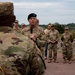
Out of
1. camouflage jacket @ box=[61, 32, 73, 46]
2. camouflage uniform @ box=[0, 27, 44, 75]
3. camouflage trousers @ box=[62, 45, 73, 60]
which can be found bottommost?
camouflage trousers @ box=[62, 45, 73, 60]

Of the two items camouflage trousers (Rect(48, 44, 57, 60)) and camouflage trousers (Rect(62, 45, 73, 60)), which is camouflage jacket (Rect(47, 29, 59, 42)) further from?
camouflage trousers (Rect(62, 45, 73, 60))

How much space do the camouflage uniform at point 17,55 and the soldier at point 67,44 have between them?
50.7 ft

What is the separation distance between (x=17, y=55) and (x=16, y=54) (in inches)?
0.5

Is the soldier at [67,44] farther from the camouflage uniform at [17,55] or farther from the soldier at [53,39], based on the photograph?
the camouflage uniform at [17,55]

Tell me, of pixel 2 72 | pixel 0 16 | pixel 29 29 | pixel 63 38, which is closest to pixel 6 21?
pixel 0 16

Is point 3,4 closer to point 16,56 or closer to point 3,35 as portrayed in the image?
point 3,35

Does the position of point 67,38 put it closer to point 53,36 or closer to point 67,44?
point 67,44

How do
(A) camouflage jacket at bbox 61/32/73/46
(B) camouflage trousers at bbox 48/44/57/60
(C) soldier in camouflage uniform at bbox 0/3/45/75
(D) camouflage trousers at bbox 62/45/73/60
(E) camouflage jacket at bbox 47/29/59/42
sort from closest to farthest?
(C) soldier in camouflage uniform at bbox 0/3/45/75 → (E) camouflage jacket at bbox 47/29/59/42 → (B) camouflage trousers at bbox 48/44/57/60 → (A) camouflage jacket at bbox 61/32/73/46 → (D) camouflage trousers at bbox 62/45/73/60

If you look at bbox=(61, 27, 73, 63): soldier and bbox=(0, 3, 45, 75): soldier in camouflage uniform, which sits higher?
bbox=(0, 3, 45, 75): soldier in camouflage uniform

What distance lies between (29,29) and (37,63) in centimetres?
530

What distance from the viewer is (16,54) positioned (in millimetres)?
3410

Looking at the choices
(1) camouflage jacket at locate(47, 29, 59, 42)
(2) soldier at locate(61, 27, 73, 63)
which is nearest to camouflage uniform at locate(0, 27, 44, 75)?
(1) camouflage jacket at locate(47, 29, 59, 42)

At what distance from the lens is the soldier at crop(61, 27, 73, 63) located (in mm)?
19094

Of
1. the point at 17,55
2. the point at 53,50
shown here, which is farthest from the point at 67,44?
the point at 17,55
